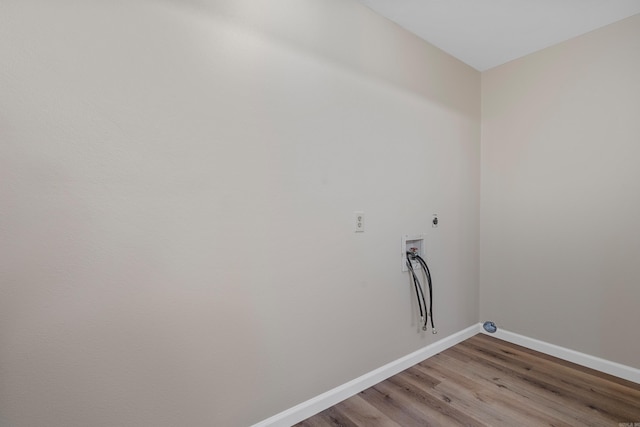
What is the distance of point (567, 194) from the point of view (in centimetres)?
220

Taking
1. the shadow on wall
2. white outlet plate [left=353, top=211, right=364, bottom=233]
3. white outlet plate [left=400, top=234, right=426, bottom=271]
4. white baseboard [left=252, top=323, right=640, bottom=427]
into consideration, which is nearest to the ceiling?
the shadow on wall

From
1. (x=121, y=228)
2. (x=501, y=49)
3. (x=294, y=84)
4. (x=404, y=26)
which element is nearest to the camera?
(x=121, y=228)

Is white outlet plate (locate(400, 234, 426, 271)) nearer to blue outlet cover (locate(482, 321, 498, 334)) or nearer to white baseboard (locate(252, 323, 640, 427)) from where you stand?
white baseboard (locate(252, 323, 640, 427))

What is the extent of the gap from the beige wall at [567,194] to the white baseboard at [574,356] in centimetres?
5

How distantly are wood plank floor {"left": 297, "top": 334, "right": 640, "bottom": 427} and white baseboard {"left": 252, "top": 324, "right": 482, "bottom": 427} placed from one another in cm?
3

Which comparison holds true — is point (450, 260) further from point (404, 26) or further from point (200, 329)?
point (200, 329)

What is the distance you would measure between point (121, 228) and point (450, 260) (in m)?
2.33

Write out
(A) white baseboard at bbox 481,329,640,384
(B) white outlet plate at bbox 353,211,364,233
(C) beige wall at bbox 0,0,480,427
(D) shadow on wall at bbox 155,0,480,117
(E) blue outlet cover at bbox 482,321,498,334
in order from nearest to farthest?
1. (C) beige wall at bbox 0,0,480,427
2. (D) shadow on wall at bbox 155,0,480,117
3. (B) white outlet plate at bbox 353,211,364,233
4. (A) white baseboard at bbox 481,329,640,384
5. (E) blue outlet cover at bbox 482,321,498,334

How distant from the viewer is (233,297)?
135cm

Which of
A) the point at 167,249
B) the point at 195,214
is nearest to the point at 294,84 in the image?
the point at 195,214

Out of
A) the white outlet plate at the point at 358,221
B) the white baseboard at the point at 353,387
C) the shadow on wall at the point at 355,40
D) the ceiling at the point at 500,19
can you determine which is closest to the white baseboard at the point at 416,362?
the white baseboard at the point at 353,387

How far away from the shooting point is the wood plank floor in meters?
1.56

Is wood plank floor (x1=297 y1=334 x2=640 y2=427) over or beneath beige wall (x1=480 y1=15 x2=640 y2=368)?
beneath

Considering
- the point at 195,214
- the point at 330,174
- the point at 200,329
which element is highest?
the point at 330,174
